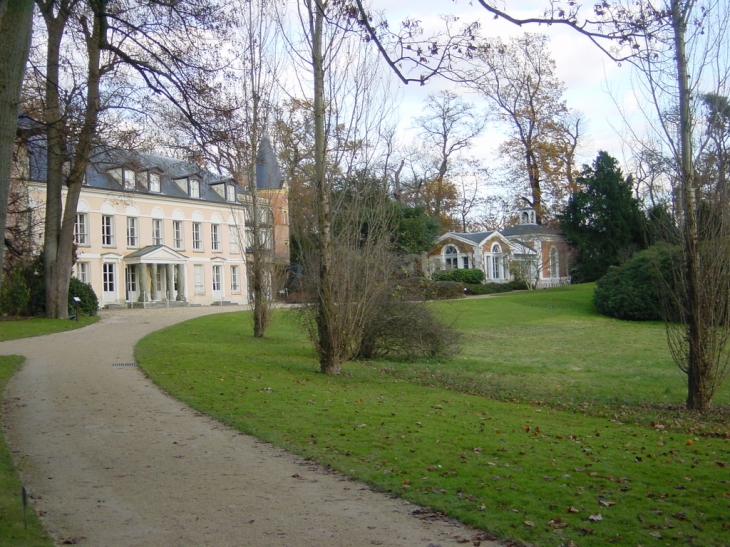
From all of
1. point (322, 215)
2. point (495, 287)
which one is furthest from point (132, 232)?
point (322, 215)

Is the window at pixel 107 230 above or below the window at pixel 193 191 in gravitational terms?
below

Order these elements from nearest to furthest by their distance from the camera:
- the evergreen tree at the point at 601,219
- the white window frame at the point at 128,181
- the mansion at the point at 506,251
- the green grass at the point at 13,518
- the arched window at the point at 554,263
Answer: the green grass at the point at 13,518 < the white window frame at the point at 128,181 < the evergreen tree at the point at 601,219 < the mansion at the point at 506,251 < the arched window at the point at 554,263

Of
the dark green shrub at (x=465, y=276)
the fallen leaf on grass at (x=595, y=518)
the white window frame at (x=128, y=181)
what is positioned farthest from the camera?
the dark green shrub at (x=465, y=276)

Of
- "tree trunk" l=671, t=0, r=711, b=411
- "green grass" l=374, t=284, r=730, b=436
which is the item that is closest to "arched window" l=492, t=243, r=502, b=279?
"green grass" l=374, t=284, r=730, b=436

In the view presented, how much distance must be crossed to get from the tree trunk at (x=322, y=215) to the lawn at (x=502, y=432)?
0.75 m

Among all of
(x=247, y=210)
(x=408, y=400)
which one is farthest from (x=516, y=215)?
(x=408, y=400)

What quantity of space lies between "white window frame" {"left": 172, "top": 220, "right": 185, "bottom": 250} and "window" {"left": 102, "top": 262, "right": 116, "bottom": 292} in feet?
16.1

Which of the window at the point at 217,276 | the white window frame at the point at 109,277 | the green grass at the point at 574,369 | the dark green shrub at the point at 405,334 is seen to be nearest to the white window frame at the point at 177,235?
the window at the point at 217,276

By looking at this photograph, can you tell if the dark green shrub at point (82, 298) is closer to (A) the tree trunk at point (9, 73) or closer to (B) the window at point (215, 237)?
(B) the window at point (215, 237)

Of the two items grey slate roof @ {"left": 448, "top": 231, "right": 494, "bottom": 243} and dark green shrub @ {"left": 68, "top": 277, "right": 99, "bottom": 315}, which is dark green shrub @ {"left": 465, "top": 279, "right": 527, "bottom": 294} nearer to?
grey slate roof @ {"left": 448, "top": 231, "right": 494, "bottom": 243}

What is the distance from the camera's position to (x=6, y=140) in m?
6.61

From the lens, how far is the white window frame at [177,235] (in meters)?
45.6

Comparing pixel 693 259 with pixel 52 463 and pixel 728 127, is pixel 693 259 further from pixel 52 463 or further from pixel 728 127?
pixel 52 463

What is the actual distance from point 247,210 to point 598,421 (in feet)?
47.4
